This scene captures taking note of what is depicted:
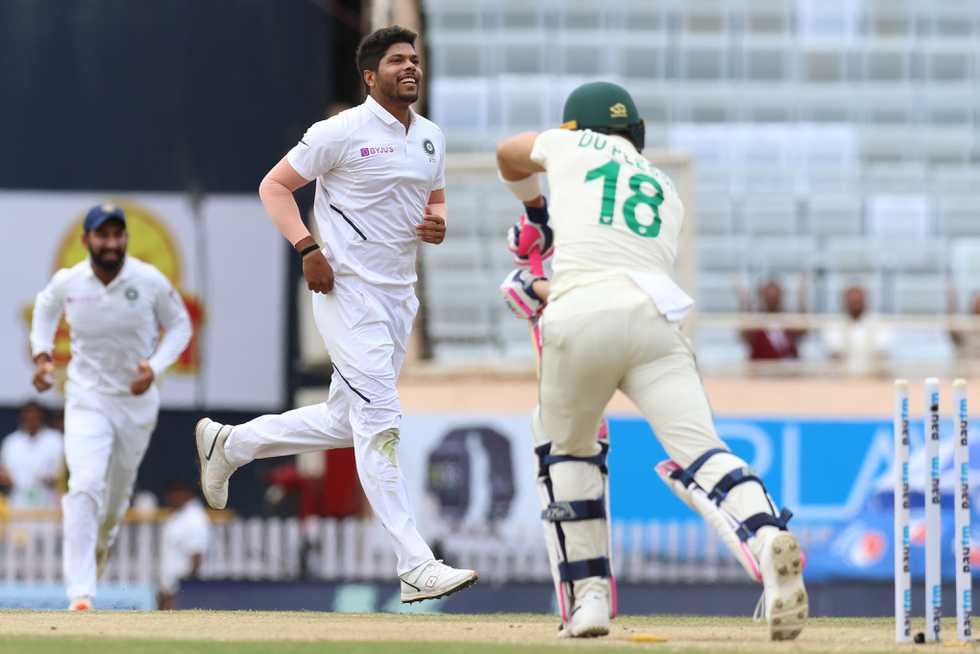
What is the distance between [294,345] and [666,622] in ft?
45.5

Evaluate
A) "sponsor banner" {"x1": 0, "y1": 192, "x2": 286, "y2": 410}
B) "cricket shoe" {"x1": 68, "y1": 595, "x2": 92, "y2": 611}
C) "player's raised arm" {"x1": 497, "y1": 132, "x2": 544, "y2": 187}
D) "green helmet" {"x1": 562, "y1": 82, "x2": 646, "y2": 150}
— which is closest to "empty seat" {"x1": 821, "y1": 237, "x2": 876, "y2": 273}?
"sponsor banner" {"x1": 0, "y1": 192, "x2": 286, "y2": 410}

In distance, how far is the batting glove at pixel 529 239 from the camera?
7.74 metres

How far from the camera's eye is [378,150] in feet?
26.5

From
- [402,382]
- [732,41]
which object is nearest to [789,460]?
[402,382]

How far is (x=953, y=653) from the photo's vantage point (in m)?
6.23

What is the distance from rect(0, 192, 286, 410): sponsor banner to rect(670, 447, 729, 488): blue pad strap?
15285mm

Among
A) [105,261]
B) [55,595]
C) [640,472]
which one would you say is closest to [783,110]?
[640,472]

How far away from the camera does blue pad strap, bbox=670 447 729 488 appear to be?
21.3ft

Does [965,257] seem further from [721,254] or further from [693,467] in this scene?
[693,467]

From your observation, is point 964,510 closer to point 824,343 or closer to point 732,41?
point 824,343

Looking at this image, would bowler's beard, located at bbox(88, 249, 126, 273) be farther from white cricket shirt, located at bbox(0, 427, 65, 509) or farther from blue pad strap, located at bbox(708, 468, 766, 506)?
white cricket shirt, located at bbox(0, 427, 65, 509)

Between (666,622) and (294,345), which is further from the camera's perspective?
(294,345)

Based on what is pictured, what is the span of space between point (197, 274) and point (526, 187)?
47.5 ft

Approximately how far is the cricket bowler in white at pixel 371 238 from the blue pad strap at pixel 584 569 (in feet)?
3.97
